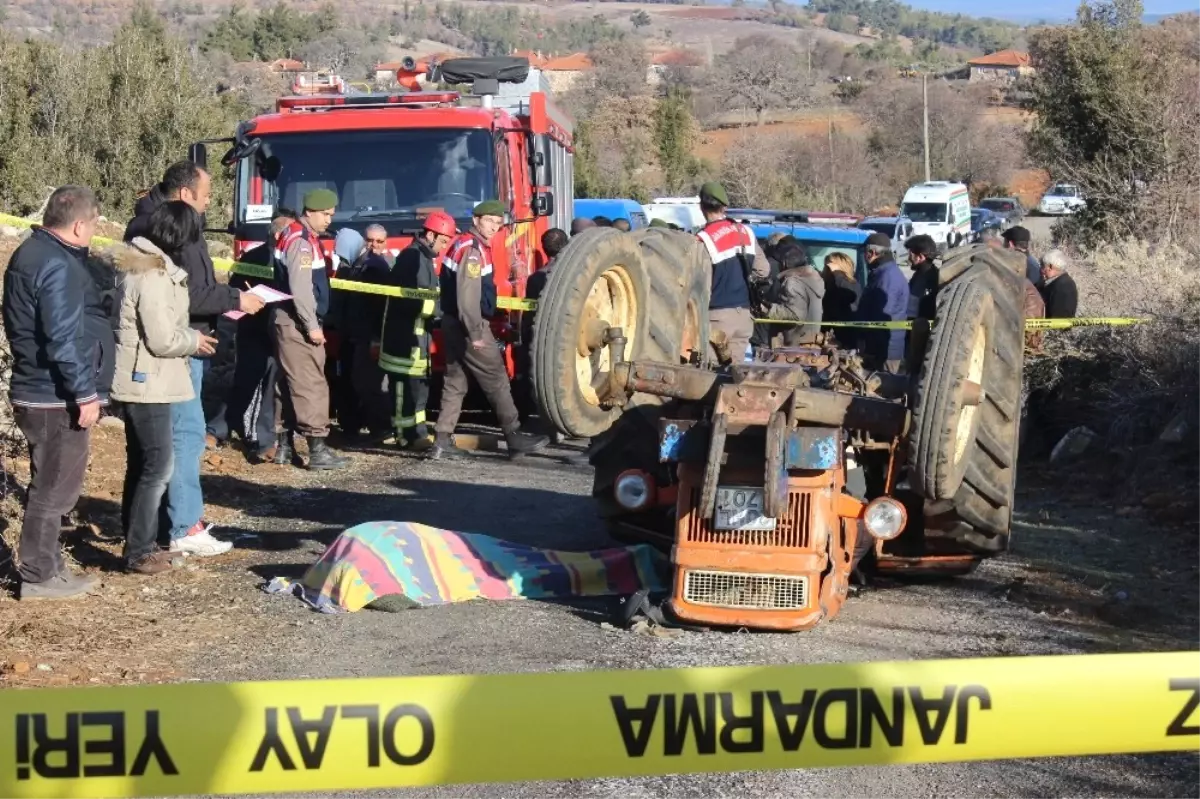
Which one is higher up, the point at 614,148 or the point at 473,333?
the point at 614,148

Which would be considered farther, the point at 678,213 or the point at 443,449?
the point at 678,213

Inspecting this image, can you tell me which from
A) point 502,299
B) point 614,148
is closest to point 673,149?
point 614,148

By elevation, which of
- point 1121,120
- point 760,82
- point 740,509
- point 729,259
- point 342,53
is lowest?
point 740,509

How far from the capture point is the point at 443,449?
1159 cm

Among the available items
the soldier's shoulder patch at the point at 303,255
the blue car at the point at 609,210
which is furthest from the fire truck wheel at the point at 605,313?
the blue car at the point at 609,210

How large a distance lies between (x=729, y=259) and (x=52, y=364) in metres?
4.53

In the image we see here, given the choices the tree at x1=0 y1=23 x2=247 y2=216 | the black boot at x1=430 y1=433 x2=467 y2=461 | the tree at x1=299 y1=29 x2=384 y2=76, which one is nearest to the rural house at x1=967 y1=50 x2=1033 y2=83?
the tree at x1=299 y1=29 x2=384 y2=76

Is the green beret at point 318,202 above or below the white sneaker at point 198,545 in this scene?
above

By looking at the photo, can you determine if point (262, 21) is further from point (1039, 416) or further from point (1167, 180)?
point (1039, 416)

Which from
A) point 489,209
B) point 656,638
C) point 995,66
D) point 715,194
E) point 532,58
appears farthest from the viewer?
point 995,66

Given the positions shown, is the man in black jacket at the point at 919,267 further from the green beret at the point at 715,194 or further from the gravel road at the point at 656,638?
the green beret at the point at 715,194

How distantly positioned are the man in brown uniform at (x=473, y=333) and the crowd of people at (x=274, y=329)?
2 cm

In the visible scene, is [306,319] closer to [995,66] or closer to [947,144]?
[947,144]

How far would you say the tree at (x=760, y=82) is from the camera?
88.8m
